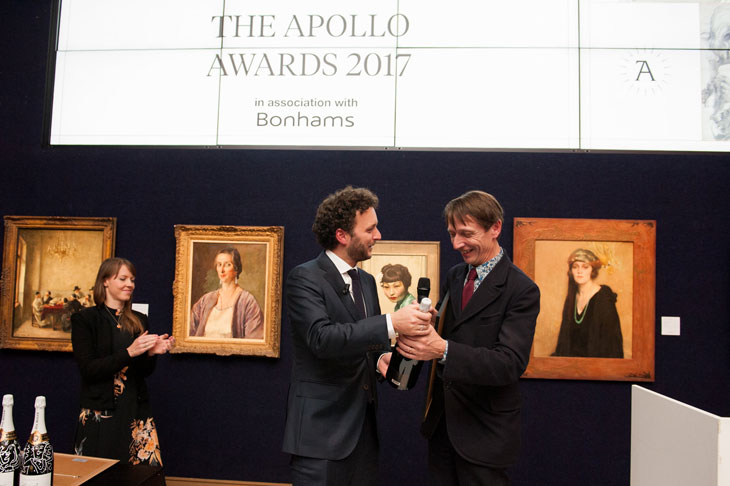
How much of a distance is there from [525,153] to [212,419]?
3.08 meters

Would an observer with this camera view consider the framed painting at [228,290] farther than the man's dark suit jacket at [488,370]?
Yes

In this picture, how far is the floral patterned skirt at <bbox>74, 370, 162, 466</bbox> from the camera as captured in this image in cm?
280

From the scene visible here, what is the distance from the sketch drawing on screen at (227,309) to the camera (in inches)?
151

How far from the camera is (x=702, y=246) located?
379 centimetres

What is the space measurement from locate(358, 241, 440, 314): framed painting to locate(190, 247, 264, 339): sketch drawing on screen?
0.90 m

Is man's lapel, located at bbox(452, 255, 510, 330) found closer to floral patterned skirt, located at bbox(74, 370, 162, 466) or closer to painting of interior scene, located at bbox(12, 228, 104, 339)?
floral patterned skirt, located at bbox(74, 370, 162, 466)

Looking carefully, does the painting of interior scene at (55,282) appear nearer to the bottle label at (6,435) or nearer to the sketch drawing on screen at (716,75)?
the bottle label at (6,435)

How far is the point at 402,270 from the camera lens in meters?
3.79

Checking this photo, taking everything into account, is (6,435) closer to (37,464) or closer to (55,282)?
(37,464)

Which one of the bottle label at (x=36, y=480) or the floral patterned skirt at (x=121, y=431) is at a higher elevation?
the bottle label at (x=36, y=480)

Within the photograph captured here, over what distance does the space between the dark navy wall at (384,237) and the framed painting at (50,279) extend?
0.13 metres

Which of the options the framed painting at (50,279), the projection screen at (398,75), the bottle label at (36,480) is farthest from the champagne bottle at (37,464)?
the projection screen at (398,75)

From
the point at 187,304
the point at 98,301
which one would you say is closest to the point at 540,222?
the point at 187,304

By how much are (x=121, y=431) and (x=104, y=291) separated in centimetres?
80
